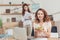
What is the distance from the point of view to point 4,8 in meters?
1.89

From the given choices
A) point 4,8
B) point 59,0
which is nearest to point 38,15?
point 59,0

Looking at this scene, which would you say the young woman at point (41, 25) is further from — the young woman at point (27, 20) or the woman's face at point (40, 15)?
the young woman at point (27, 20)

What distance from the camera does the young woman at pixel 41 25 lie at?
0.98m

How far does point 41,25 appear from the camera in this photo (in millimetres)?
998

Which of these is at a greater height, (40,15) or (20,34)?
(40,15)

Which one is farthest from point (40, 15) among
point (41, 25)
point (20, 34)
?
point (20, 34)

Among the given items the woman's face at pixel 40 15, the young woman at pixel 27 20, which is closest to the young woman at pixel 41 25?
the woman's face at pixel 40 15

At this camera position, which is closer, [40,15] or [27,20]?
[40,15]

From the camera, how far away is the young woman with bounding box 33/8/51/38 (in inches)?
38.7

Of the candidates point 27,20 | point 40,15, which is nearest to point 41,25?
point 40,15

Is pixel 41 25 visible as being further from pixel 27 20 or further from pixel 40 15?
pixel 27 20

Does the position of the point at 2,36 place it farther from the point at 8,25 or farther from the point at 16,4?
the point at 16,4

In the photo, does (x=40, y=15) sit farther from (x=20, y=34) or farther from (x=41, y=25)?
(x=20, y=34)

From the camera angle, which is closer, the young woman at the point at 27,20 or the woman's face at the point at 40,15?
the woman's face at the point at 40,15
